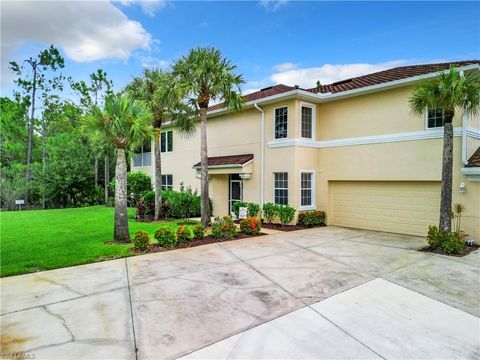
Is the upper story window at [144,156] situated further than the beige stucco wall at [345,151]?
Yes

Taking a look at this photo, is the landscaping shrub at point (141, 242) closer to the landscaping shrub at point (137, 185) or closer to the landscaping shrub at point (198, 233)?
the landscaping shrub at point (198, 233)

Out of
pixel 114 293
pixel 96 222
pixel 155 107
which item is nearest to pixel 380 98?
pixel 155 107

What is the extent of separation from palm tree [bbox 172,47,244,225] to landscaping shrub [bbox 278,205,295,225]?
3.53m

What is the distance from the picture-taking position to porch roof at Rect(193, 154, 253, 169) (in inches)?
576

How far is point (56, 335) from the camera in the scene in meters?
4.03

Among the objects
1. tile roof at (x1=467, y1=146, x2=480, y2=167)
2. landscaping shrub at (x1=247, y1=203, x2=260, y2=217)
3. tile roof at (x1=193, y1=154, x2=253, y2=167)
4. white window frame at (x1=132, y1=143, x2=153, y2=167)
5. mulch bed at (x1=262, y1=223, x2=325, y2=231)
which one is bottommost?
mulch bed at (x1=262, y1=223, x2=325, y2=231)

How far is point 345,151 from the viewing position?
1338cm

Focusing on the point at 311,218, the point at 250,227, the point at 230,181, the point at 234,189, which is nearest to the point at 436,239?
the point at 311,218

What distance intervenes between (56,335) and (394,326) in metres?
4.95

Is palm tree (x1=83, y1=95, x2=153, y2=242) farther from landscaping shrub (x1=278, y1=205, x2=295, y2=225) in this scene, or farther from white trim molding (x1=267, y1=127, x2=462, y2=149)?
landscaping shrub (x1=278, y1=205, x2=295, y2=225)

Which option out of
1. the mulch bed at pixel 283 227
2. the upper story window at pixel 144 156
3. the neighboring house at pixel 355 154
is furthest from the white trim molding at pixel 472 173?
the upper story window at pixel 144 156

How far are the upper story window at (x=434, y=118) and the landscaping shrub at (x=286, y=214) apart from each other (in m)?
6.31

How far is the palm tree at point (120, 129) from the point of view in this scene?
9125 mm

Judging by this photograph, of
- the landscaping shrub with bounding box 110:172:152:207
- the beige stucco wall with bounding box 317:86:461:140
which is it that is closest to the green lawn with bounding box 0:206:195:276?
the landscaping shrub with bounding box 110:172:152:207
